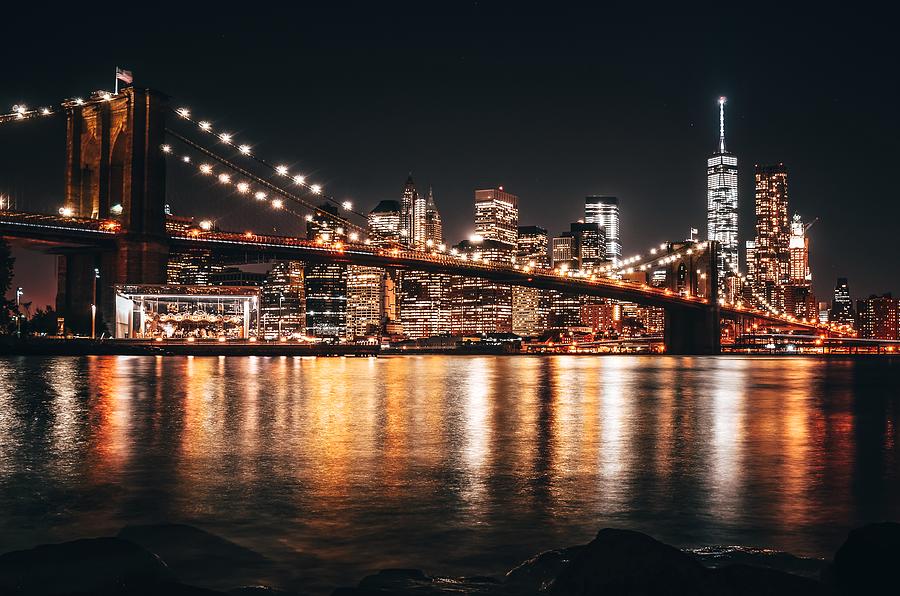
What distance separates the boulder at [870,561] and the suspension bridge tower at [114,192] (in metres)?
56.0

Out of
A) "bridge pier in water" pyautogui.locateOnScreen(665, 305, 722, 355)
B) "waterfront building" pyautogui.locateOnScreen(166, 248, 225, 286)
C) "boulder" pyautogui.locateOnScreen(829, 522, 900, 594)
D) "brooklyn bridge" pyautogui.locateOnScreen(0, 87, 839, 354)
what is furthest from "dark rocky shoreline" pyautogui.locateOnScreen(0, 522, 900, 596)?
"waterfront building" pyautogui.locateOnScreen(166, 248, 225, 286)

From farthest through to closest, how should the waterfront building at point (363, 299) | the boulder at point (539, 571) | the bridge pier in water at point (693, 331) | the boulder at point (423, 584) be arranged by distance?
the waterfront building at point (363, 299) < the bridge pier in water at point (693, 331) < the boulder at point (539, 571) < the boulder at point (423, 584)

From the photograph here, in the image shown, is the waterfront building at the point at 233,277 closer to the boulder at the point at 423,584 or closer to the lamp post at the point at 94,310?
the lamp post at the point at 94,310

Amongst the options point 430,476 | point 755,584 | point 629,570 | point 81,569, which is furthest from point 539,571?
point 430,476

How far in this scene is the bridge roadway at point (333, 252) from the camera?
2068 inches

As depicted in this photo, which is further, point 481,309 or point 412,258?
point 481,309

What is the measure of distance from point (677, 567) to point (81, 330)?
62.2 metres

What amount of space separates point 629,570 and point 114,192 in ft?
203

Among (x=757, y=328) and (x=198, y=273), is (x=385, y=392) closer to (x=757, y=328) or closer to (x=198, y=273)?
(x=198, y=273)

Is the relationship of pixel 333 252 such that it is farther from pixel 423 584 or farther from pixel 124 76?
pixel 423 584

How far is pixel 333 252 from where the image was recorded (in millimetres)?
63312

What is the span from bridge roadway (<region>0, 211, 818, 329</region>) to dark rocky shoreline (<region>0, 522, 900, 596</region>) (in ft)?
164

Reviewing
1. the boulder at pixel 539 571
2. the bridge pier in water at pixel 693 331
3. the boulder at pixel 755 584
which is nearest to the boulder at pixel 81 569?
the boulder at pixel 539 571

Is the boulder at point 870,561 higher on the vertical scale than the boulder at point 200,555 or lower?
higher
